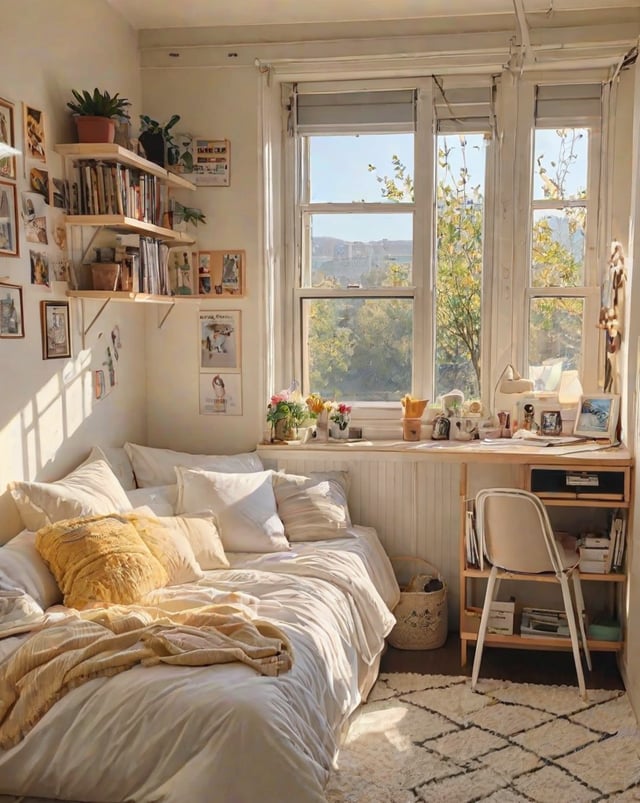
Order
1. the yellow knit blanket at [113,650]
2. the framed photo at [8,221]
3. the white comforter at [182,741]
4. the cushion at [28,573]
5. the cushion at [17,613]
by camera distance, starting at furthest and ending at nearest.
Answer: the framed photo at [8,221], the cushion at [28,573], the cushion at [17,613], the yellow knit blanket at [113,650], the white comforter at [182,741]

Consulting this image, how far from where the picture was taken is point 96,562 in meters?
2.68

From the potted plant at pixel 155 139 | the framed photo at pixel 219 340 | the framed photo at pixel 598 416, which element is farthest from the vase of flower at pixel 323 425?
the potted plant at pixel 155 139

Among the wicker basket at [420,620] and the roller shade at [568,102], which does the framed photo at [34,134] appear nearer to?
the roller shade at [568,102]

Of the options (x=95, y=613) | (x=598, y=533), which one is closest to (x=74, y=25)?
(x=95, y=613)

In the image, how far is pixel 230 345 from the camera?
404cm

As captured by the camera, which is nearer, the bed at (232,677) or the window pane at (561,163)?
the bed at (232,677)

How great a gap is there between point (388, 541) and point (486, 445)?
2.19 ft

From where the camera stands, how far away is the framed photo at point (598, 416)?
370 centimetres

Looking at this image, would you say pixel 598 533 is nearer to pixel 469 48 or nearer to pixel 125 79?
pixel 469 48

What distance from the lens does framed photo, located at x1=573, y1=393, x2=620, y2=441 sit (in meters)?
3.70

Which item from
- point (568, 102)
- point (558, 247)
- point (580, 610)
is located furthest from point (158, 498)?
point (568, 102)

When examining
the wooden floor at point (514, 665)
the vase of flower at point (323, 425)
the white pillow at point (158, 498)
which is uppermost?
the vase of flower at point (323, 425)

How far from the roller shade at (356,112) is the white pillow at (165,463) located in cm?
166

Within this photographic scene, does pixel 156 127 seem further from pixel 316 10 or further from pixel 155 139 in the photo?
pixel 316 10
